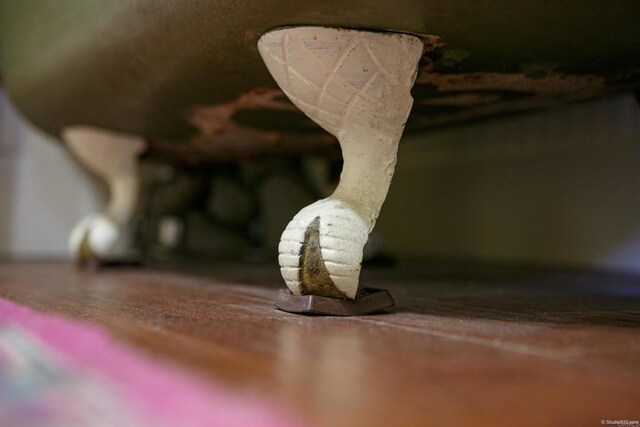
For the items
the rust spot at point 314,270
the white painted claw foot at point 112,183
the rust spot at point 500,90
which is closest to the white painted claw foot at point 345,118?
the rust spot at point 314,270

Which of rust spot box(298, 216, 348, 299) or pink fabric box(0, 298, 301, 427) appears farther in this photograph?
rust spot box(298, 216, 348, 299)

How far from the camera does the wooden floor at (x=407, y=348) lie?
13.6 inches

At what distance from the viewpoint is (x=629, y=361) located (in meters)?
0.47

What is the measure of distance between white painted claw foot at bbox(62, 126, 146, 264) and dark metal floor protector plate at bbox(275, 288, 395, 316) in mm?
805

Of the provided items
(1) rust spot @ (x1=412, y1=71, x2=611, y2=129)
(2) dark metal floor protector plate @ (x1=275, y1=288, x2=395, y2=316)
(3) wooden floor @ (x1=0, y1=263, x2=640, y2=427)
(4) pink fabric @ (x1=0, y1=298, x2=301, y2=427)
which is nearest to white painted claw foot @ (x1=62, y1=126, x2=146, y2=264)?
(3) wooden floor @ (x1=0, y1=263, x2=640, y2=427)

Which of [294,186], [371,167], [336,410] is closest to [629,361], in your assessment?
[336,410]

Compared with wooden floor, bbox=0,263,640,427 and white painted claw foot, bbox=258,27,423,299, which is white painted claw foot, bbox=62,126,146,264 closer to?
wooden floor, bbox=0,263,640,427

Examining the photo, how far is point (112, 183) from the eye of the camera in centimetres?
151

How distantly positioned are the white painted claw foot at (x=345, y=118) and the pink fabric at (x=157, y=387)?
24cm

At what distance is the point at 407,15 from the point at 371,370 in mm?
395

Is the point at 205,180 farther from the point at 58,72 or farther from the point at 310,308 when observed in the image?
the point at 310,308

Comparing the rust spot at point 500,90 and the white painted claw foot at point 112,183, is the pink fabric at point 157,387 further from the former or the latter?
the white painted claw foot at point 112,183

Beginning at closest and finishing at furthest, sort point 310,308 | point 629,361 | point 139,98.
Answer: point 629,361 < point 310,308 < point 139,98

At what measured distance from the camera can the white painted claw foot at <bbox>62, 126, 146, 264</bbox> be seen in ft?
4.60
